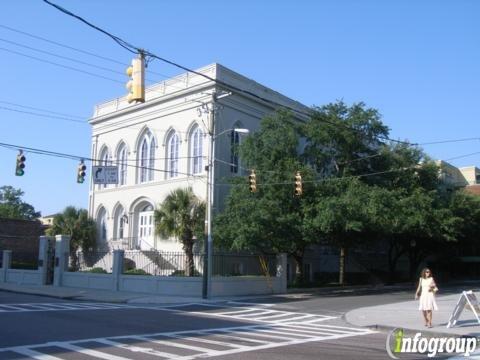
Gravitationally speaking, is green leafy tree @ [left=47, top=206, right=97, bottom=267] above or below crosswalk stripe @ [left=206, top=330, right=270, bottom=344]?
above

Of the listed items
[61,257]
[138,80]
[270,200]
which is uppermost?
[138,80]

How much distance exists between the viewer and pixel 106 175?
39.2m

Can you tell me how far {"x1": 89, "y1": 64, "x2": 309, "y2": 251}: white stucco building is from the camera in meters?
38.8

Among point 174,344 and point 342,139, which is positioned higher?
point 342,139

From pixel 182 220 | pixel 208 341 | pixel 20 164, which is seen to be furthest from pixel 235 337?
pixel 182 220

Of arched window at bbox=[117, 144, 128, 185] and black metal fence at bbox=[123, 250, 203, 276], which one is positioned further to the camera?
arched window at bbox=[117, 144, 128, 185]

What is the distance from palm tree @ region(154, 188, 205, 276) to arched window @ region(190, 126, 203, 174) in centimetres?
519

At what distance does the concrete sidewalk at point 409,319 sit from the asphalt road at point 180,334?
653 mm

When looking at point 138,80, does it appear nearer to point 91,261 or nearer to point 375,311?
point 375,311

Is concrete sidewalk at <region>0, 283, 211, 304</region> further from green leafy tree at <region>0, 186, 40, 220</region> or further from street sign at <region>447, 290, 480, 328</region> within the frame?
green leafy tree at <region>0, 186, 40, 220</region>

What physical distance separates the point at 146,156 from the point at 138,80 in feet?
99.3

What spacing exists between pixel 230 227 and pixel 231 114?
10.4 m

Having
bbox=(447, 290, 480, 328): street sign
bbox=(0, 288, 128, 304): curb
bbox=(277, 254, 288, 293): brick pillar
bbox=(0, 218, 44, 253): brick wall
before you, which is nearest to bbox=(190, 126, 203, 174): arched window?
bbox=(277, 254, 288, 293): brick pillar

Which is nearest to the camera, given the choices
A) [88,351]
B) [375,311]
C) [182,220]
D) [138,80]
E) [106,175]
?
[88,351]
